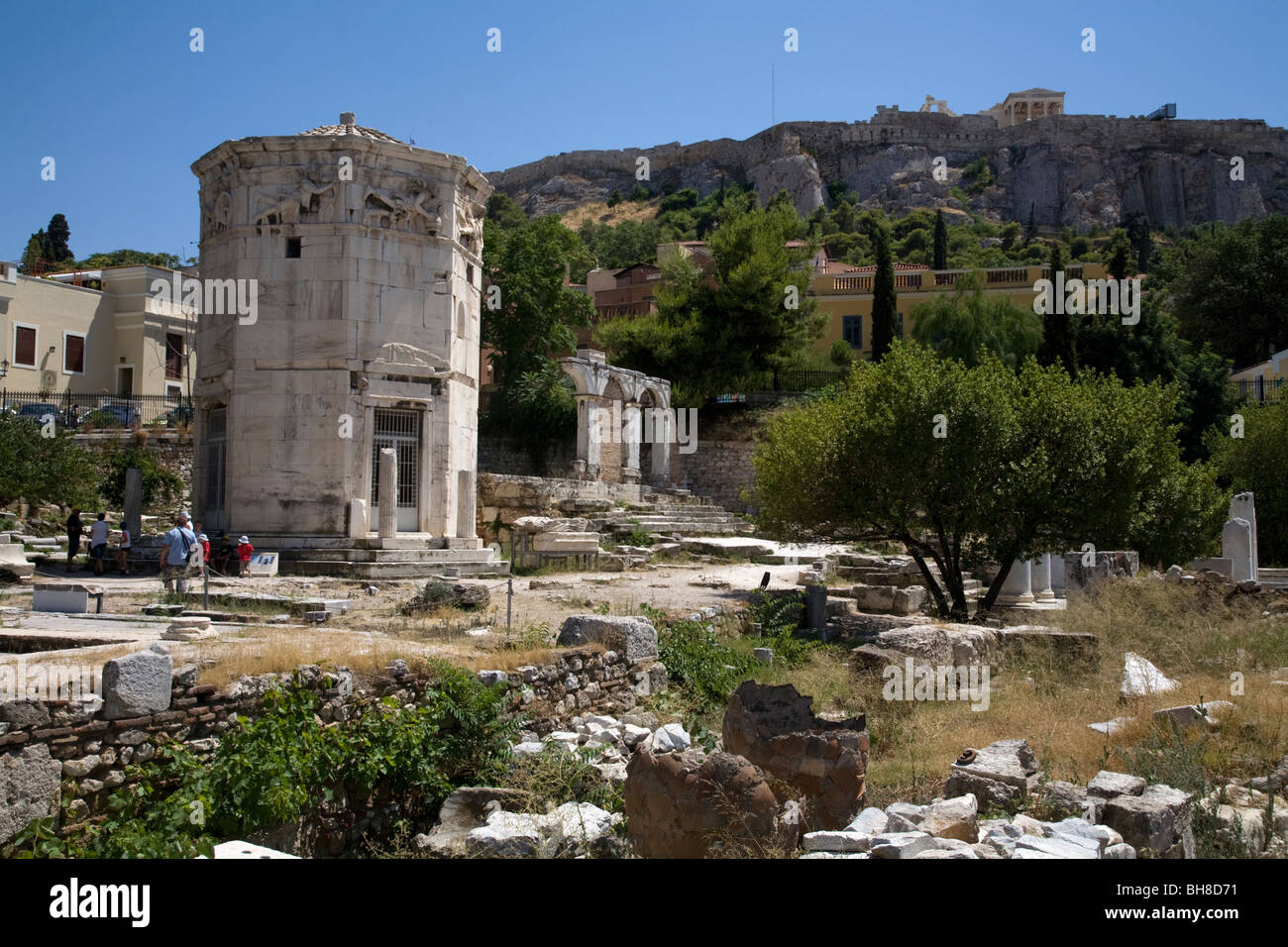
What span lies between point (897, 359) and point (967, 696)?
8.00m

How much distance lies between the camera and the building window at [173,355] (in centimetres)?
4172

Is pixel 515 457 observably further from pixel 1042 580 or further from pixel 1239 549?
pixel 1239 549

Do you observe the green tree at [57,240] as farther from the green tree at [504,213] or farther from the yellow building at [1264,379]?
the yellow building at [1264,379]

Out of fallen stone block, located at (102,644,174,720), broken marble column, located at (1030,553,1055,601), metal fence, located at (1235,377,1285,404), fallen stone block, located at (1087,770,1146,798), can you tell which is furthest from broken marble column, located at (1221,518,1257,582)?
metal fence, located at (1235,377,1285,404)

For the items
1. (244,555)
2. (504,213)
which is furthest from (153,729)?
(504,213)

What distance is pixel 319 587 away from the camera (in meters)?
15.7

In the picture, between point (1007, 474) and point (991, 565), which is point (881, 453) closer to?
point (1007, 474)

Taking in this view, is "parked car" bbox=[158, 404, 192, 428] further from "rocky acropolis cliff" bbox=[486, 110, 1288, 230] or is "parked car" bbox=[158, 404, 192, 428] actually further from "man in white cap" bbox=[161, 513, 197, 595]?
"rocky acropolis cliff" bbox=[486, 110, 1288, 230]

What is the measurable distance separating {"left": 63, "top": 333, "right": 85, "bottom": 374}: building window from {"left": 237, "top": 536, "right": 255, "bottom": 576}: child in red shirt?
2657 cm

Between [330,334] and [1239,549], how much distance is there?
55.5ft

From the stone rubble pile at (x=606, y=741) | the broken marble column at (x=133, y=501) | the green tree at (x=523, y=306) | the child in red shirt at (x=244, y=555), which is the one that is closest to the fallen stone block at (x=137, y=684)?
the stone rubble pile at (x=606, y=741)

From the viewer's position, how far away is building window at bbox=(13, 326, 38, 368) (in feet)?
120

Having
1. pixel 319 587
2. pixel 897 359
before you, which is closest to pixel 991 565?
pixel 897 359

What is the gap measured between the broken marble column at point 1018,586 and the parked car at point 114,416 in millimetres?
26041
